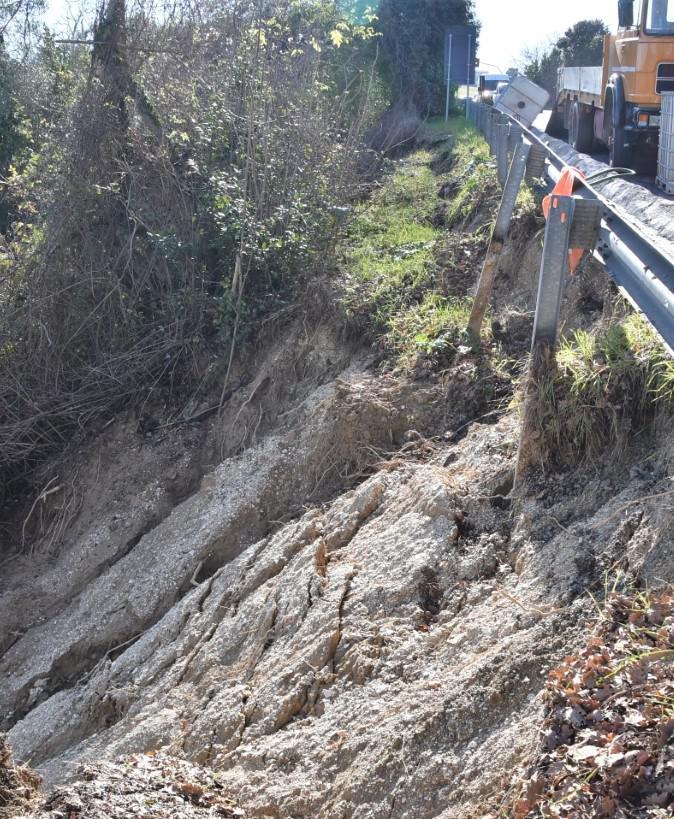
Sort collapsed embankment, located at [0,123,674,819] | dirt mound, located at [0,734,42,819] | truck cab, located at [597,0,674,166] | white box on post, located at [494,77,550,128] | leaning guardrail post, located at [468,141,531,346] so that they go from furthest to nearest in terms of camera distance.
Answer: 1. truck cab, located at [597,0,674,166]
2. white box on post, located at [494,77,550,128]
3. leaning guardrail post, located at [468,141,531,346]
4. dirt mound, located at [0,734,42,819]
5. collapsed embankment, located at [0,123,674,819]

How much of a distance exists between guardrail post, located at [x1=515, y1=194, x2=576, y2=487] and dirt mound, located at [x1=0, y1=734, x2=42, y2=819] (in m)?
3.14

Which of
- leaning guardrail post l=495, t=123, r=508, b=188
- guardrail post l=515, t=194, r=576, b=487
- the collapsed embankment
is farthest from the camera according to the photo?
leaning guardrail post l=495, t=123, r=508, b=188

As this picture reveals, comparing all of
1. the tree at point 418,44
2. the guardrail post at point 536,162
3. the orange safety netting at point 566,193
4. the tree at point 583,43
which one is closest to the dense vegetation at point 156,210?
the guardrail post at point 536,162

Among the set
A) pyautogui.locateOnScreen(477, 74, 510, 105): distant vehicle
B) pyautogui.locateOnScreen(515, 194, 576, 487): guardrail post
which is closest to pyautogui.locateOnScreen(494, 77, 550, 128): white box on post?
pyautogui.locateOnScreen(515, 194, 576, 487): guardrail post

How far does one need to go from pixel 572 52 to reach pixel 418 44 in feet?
32.2

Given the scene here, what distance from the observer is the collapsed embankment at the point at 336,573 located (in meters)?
4.00

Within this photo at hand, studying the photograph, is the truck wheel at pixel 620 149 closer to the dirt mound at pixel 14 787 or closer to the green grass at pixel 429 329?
the green grass at pixel 429 329

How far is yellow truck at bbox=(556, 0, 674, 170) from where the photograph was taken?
11844 mm

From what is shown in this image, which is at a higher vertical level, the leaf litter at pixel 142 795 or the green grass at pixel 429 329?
the green grass at pixel 429 329

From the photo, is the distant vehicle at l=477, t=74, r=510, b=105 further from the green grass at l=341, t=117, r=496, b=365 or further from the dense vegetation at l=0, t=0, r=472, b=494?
the dense vegetation at l=0, t=0, r=472, b=494

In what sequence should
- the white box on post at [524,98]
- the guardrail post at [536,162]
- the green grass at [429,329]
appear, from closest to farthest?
1. the green grass at [429,329]
2. the white box on post at [524,98]
3. the guardrail post at [536,162]

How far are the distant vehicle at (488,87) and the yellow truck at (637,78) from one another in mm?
1611

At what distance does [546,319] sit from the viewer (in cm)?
509

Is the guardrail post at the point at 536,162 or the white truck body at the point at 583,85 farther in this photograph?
the white truck body at the point at 583,85
